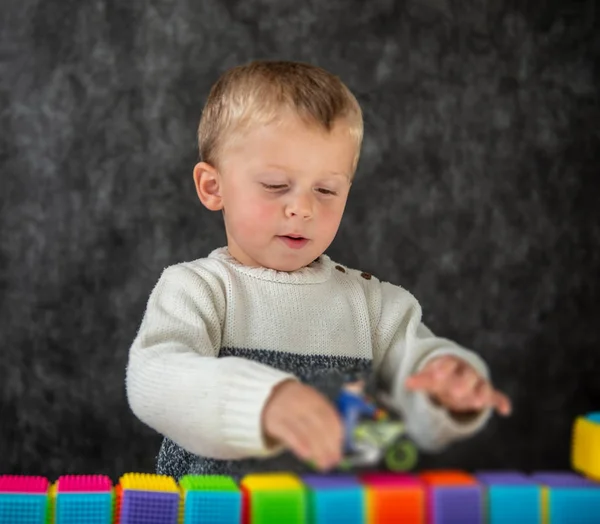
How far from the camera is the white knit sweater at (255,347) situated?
23.6 inches

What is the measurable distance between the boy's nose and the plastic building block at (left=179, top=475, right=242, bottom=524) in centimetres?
29

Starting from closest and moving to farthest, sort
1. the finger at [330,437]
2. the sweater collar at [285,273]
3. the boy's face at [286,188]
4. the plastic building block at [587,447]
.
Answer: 1. the finger at [330,437]
2. the plastic building block at [587,447]
3. the boy's face at [286,188]
4. the sweater collar at [285,273]

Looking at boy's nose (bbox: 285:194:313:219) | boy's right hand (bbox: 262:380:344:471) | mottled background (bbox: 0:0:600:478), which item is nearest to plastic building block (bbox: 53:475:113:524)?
boy's right hand (bbox: 262:380:344:471)

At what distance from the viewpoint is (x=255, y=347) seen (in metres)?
0.89

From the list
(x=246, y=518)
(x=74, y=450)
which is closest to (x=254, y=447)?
(x=246, y=518)

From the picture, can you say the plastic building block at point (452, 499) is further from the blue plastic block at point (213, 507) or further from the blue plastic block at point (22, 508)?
the blue plastic block at point (22, 508)

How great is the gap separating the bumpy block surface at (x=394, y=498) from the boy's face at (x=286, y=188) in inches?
12.6

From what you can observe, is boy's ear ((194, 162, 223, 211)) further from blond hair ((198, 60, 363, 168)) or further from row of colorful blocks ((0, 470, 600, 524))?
row of colorful blocks ((0, 470, 600, 524))

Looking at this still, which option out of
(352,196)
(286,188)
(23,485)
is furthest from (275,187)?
(352,196)

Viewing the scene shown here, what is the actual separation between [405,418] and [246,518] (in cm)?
11

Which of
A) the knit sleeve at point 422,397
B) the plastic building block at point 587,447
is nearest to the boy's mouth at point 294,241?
the knit sleeve at point 422,397

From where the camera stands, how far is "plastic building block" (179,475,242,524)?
0.59m

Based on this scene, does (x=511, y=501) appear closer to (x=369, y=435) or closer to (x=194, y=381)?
(x=369, y=435)

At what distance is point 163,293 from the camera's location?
0.88m
